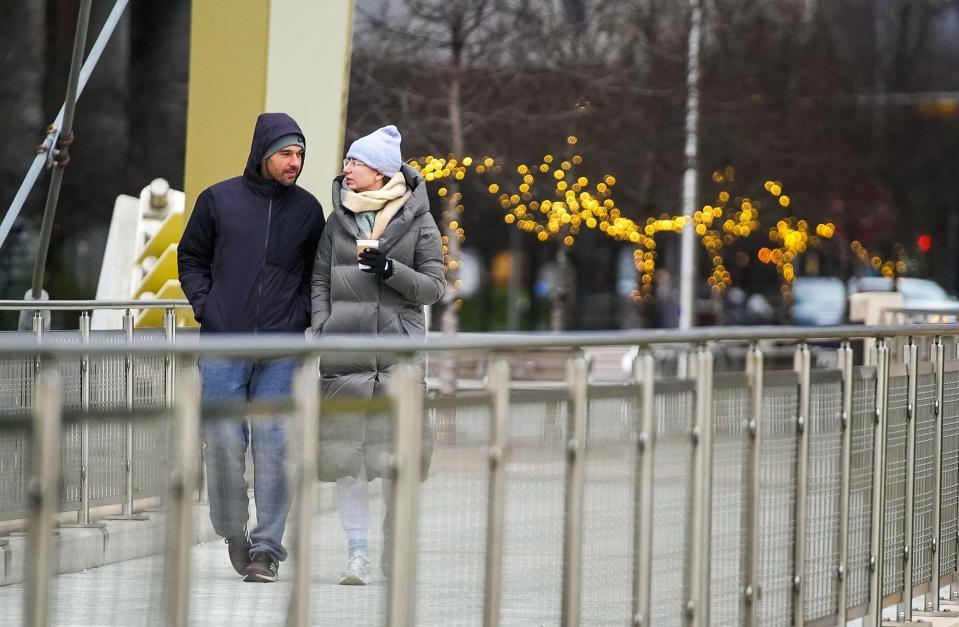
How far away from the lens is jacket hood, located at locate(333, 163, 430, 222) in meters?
7.33

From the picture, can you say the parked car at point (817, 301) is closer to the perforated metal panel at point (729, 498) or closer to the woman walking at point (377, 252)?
the woman walking at point (377, 252)

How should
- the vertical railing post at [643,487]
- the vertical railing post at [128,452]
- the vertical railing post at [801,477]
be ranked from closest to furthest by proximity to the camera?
1. the vertical railing post at [128,452]
2. the vertical railing post at [643,487]
3. the vertical railing post at [801,477]

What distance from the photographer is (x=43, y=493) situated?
357 centimetres

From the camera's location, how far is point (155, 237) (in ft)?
50.7

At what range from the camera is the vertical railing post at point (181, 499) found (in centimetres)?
378

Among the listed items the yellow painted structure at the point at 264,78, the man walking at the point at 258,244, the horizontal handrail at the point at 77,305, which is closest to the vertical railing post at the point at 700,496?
the man walking at the point at 258,244

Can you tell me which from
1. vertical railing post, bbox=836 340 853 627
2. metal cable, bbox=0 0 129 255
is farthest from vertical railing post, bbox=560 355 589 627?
metal cable, bbox=0 0 129 255

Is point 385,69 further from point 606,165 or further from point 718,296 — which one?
point 718,296

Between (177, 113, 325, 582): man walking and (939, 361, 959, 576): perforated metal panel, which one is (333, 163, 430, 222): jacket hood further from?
(939, 361, 959, 576): perforated metal panel

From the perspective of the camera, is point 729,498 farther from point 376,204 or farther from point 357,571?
point 376,204

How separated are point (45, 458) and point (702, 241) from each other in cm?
3499

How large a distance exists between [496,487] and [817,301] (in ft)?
119

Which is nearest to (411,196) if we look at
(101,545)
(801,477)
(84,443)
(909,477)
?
(801,477)

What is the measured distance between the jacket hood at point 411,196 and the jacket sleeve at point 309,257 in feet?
0.31
